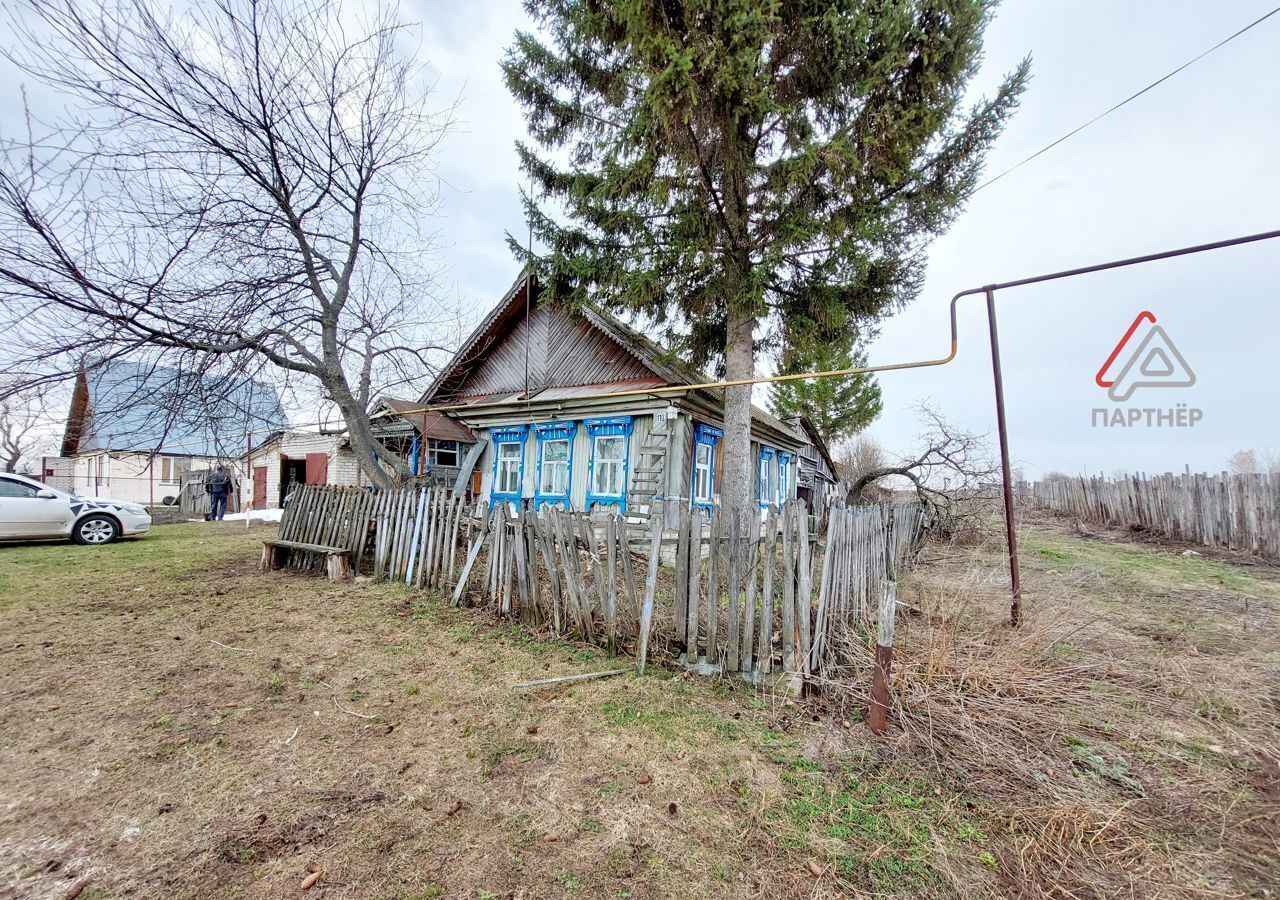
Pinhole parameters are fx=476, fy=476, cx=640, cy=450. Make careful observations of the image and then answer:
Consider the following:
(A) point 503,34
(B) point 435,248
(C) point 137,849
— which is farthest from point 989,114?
(C) point 137,849

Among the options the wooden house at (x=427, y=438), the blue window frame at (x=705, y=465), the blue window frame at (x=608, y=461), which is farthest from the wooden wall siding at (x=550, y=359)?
the blue window frame at (x=705, y=465)

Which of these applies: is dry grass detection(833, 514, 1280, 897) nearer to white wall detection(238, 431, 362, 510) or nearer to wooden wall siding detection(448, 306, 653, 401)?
wooden wall siding detection(448, 306, 653, 401)

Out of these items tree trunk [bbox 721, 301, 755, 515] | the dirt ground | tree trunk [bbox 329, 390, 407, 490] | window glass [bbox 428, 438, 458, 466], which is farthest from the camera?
window glass [bbox 428, 438, 458, 466]

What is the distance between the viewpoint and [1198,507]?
38.8ft

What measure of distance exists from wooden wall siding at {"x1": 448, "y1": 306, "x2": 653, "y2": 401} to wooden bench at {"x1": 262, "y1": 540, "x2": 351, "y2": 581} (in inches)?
264

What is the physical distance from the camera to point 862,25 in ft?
22.9

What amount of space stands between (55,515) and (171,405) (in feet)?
21.3

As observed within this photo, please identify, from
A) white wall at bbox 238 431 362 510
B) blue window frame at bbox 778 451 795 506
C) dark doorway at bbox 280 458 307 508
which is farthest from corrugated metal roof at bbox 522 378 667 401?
dark doorway at bbox 280 458 307 508

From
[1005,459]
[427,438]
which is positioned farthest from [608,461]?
[1005,459]

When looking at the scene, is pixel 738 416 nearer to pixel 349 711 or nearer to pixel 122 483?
pixel 349 711

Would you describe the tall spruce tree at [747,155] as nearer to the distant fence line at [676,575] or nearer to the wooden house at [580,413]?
the wooden house at [580,413]

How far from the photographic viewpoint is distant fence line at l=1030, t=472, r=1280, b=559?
34.2 ft

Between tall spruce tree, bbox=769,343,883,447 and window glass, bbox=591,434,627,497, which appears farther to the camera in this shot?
tall spruce tree, bbox=769,343,883,447

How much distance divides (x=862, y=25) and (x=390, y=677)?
10.3m
